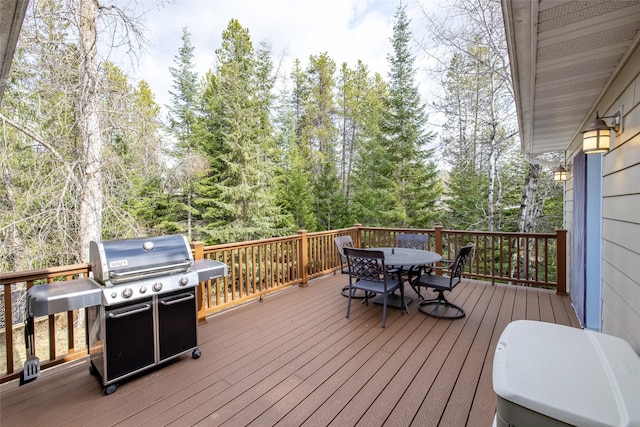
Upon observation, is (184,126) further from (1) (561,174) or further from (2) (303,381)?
(1) (561,174)

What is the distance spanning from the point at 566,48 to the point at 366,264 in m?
2.62

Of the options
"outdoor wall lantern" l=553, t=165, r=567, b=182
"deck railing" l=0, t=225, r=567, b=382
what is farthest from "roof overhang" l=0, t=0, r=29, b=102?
"outdoor wall lantern" l=553, t=165, r=567, b=182

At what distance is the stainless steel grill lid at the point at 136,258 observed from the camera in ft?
7.41

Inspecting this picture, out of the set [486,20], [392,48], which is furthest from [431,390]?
[392,48]

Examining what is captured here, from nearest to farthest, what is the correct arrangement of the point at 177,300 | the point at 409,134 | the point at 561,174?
the point at 177,300 → the point at 561,174 → the point at 409,134

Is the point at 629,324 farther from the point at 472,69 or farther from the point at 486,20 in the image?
the point at 472,69

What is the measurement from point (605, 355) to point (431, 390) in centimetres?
130

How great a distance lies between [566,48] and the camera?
1876 millimetres

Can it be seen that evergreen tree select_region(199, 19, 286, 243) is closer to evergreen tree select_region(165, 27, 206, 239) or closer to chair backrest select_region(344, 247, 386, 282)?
evergreen tree select_region(165, 27, 206, 239)

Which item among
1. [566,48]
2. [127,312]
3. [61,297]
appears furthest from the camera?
[127,312]

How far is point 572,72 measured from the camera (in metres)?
2.24

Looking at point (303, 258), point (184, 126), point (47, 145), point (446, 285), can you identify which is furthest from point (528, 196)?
point (184, 126)

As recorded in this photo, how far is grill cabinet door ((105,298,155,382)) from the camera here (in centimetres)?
227

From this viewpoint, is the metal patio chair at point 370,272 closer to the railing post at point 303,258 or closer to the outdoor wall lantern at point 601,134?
the railing post at point 303,258
